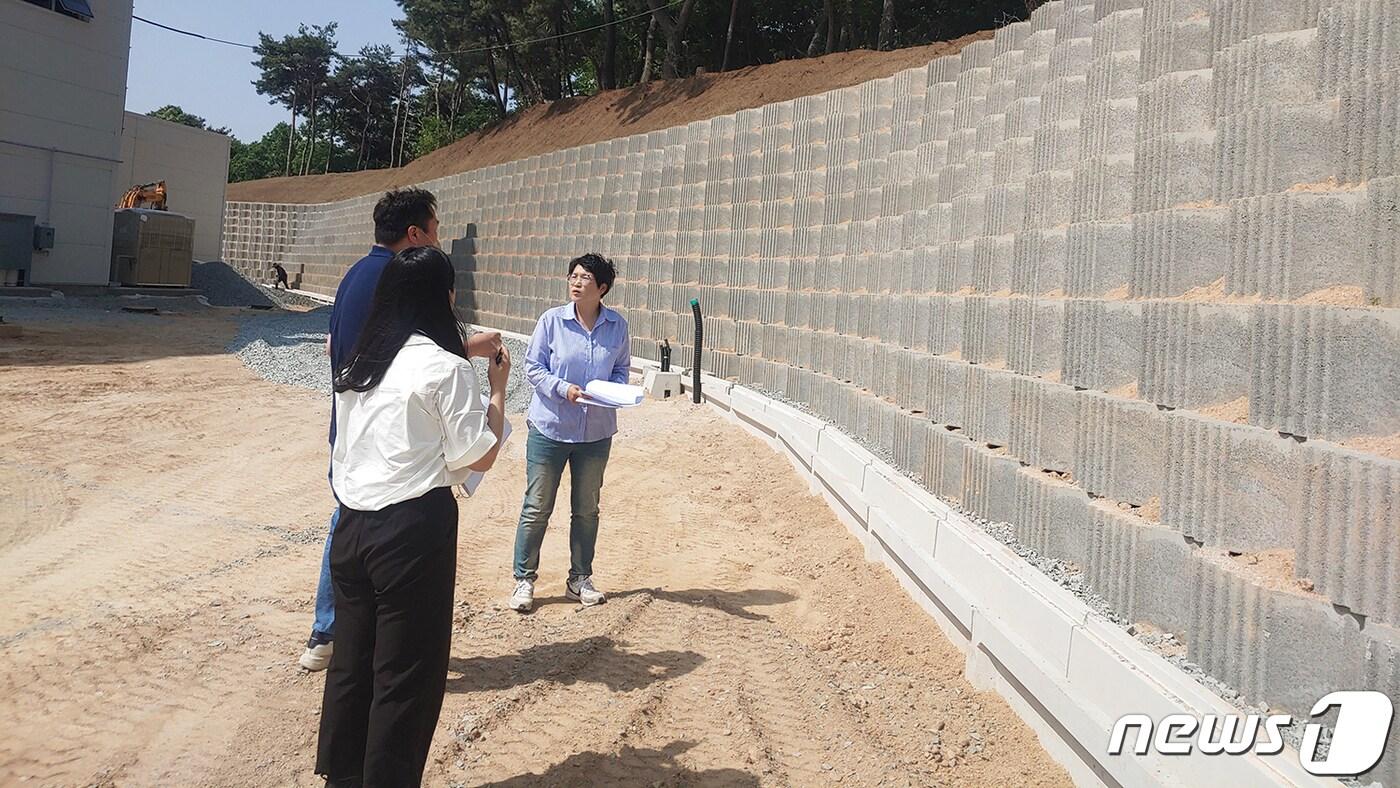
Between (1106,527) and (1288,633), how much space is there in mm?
1056

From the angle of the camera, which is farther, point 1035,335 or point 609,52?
point 609,52

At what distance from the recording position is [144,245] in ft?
81.4

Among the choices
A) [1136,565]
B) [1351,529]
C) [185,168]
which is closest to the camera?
[1351,529]

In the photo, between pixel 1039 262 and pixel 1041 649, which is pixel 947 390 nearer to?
pixel 1039 262

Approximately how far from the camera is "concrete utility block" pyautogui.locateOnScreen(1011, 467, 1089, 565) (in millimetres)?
3994

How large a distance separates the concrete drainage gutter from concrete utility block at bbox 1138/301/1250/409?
0.84 metres

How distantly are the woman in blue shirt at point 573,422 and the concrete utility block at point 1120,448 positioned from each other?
2.29 metres

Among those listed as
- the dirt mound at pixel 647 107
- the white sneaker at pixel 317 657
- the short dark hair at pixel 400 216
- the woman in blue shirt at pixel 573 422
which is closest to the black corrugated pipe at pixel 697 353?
the woman in blue shirt at pixel 573 422

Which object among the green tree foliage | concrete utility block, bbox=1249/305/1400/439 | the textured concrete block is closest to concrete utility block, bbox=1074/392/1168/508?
concrete utility block, bbox=1249/305/1400/439

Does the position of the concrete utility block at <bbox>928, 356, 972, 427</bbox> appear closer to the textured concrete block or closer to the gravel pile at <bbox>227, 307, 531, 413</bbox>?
the textured concrete block

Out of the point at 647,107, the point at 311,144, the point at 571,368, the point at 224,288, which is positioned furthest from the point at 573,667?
the point at 311,144

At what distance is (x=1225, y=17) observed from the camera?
3781 mm

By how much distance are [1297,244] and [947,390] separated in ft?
9.22

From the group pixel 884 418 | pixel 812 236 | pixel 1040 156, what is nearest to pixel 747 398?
pixel 812 236
